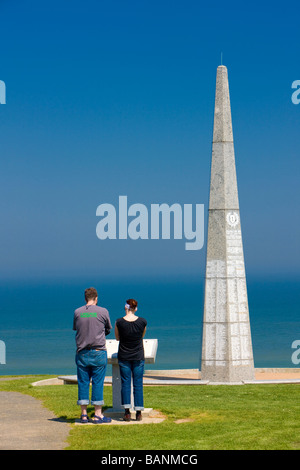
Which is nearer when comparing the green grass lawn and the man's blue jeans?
the green grass lawn

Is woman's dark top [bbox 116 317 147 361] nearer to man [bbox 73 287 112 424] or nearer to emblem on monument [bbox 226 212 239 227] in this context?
man [bbox 73 287 112 424]

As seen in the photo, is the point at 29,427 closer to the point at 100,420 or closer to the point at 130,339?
the point at 100,420

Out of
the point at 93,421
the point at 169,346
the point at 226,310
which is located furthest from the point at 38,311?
the point at 93,421

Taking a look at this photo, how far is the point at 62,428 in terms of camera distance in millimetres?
10227

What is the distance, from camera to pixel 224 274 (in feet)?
54.9

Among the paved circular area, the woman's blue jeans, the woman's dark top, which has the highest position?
the woman's dark top

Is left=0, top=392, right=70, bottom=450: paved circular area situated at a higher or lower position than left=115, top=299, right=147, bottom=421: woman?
lower

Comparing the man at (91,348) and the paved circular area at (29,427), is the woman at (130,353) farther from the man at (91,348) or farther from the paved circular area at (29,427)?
the paved circular area at (29,427)

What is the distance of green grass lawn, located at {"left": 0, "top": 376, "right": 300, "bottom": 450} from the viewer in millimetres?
9258

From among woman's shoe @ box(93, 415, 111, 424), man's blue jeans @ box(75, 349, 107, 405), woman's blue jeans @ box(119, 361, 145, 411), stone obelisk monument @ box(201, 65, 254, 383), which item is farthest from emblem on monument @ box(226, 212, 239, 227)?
woman's shoe @ box(93, 415, 111, 424)

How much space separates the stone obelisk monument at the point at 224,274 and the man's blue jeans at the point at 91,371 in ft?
21.7

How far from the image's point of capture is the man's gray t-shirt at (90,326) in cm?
1031
